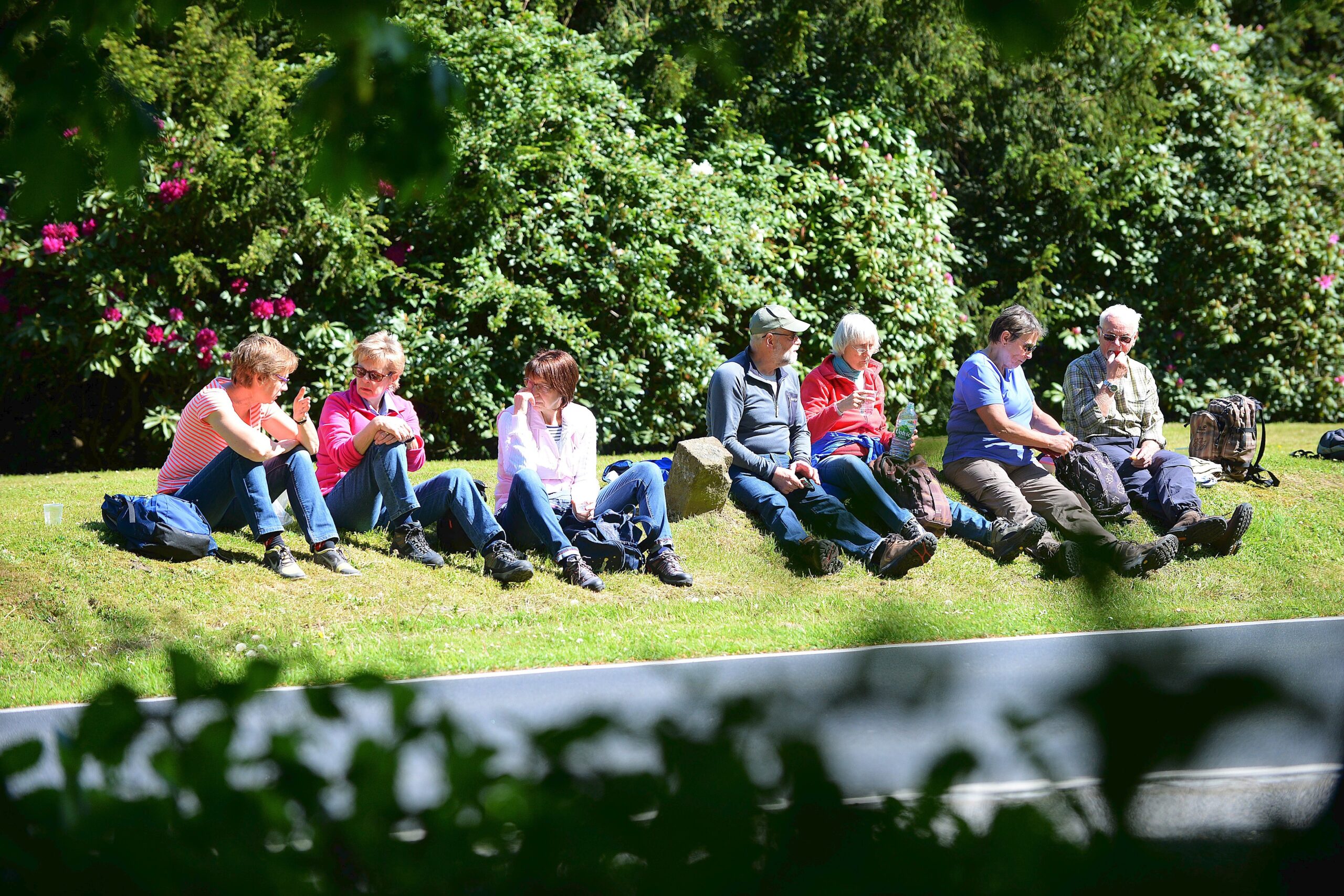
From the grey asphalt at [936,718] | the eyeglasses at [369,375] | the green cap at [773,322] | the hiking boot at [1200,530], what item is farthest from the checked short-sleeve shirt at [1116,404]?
the grey asphalt at [936,718]

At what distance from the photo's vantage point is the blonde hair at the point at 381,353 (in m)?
8.64

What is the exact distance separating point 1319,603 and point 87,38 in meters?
8.21

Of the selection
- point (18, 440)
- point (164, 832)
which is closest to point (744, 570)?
point (164, 832)

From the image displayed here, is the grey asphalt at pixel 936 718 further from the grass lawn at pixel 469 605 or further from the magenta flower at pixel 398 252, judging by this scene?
the magenta flower at pixel 398 252

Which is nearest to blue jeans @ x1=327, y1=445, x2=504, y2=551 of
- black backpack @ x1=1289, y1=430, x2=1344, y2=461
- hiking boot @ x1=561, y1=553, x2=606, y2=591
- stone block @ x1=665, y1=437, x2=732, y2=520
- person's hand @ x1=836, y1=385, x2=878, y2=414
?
hiking boot @ x1=561, y1=553, x2=606, y2=591

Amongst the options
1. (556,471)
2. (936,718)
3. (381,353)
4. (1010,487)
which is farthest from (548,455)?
(936,718)

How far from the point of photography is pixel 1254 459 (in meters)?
11.5

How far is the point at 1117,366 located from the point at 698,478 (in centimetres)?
364

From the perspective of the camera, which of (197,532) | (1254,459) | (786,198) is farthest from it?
(786,198)

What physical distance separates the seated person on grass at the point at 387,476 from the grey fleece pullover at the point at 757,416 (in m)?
1.93

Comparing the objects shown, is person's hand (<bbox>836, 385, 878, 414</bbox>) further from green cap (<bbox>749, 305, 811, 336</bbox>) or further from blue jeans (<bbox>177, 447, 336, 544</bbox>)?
blue jeans (<bbox>177, 447, 336, 544</bbox>)

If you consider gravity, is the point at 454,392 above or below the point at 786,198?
below

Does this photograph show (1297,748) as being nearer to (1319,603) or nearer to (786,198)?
(1319,603)

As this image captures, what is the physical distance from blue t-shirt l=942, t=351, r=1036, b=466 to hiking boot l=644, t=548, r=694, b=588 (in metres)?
2.39
